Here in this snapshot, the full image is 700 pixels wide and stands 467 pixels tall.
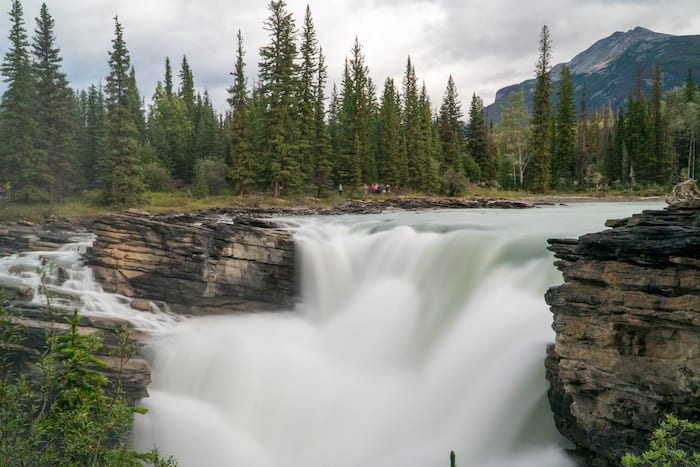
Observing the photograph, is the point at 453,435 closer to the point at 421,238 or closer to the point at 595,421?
the point at 595,421

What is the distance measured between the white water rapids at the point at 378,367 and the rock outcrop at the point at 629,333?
1.14 m

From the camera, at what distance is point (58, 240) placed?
1889 centimetres

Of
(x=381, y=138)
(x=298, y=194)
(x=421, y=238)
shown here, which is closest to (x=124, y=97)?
(x=298, y=194)

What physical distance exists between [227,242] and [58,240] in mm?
9651

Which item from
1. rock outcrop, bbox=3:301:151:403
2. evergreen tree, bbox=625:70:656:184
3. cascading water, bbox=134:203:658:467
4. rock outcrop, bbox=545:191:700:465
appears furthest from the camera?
evergreen tree, bbox=625:70:656:184

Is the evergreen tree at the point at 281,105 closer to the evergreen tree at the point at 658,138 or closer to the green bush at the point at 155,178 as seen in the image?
the green bush at the point at 155,178

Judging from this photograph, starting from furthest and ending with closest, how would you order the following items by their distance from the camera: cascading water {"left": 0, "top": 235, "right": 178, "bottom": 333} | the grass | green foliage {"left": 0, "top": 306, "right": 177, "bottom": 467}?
1. the grass
2. cascading water {"left": 0, "top": 235, "right": 178, "bottom": 333}
3. green foliage {"left": 0, "top": 306, "right": 177, "bottom": 467}

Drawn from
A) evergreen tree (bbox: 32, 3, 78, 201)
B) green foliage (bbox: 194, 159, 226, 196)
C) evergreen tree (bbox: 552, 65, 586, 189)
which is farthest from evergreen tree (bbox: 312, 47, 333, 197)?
evergreen tree (bbox: 552, 65, 586, 189)

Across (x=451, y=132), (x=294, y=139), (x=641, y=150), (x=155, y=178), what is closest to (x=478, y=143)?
(x=451, y=132)

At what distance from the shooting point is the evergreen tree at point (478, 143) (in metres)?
64.3

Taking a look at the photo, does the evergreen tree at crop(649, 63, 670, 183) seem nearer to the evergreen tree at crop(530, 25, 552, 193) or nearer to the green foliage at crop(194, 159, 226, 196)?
the evergreen tree at crop(530, 25, 552, 193)

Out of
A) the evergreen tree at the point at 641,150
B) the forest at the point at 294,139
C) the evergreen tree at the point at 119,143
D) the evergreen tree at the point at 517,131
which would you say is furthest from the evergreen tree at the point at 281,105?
the evergreen tree at the point at 641,150

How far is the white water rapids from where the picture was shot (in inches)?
332

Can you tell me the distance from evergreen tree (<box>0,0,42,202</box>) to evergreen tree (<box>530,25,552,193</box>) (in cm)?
5078
